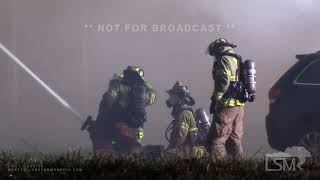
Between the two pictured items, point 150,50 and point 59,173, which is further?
point 150,50

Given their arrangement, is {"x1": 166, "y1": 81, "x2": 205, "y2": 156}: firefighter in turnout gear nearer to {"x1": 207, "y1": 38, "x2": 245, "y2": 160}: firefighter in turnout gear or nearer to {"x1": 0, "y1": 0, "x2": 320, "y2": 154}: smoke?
{"x1": 0, "y1": 0, "x2": 320, "y2": 154}: smoke

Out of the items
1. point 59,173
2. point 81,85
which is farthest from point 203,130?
point 59,173

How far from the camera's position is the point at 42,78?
310 inches

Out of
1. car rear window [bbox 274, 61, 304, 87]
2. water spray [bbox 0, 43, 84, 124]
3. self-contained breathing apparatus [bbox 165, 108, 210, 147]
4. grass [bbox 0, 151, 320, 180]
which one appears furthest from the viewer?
self-contained breathing apparatus [bbox 165, 108, 210, 147]

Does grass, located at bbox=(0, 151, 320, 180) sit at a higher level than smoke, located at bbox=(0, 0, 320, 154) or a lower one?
lower

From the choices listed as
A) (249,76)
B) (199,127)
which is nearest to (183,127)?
(199,127)

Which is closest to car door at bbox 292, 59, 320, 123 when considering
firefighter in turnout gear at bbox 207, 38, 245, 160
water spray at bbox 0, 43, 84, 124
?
firefighter in turnout gear at bbox 207, 38, 245, 160

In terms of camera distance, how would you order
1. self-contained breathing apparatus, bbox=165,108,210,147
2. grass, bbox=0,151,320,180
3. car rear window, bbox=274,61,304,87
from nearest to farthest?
grass, bbox=0,151,320,180
car rear window, bbox=274,61,304,87
self-contained breathing apparatus, bbox=165,108,210,147

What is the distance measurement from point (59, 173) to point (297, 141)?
3.74m

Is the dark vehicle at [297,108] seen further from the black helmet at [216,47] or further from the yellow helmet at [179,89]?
the yellow helmet at [179,89]

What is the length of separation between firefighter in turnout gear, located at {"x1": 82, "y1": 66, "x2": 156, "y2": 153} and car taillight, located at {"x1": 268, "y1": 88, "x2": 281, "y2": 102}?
150cm

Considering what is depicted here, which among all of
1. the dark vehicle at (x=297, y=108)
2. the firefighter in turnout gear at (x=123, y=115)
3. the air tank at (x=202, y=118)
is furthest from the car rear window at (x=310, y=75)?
the firefighter in turnout gear at (x=123, y=115)

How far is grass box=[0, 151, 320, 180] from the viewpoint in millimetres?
5293

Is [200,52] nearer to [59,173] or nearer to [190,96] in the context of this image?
[190,96]
